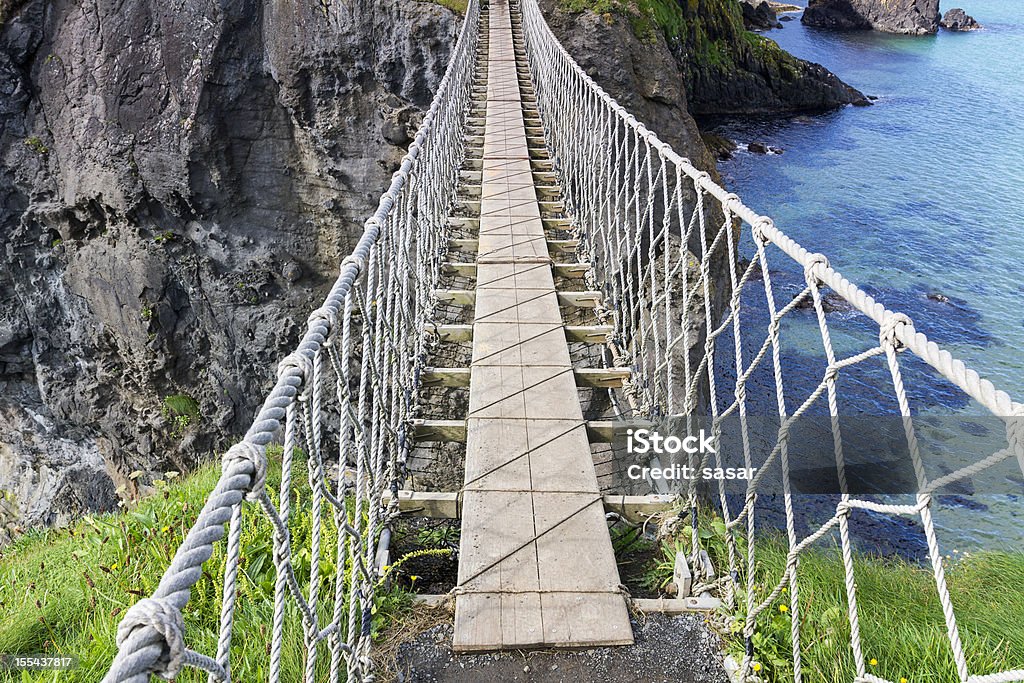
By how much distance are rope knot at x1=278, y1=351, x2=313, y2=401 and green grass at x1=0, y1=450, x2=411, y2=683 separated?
35.6 inches

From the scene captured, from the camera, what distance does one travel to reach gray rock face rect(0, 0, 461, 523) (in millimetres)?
12281

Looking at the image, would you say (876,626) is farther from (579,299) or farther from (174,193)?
(174,193)

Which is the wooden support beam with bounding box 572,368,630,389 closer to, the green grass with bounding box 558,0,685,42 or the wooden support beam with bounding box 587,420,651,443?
the wooden support beam with bounding box 587,420,651,443

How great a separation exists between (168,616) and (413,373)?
2.61 m

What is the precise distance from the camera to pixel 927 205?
66.7 ft

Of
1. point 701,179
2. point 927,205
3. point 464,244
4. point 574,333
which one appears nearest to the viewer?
point 701,179

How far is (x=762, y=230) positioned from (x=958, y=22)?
52.4m

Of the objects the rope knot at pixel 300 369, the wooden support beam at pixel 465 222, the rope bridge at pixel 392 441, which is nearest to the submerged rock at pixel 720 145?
the rope bridge at pixel 392 441

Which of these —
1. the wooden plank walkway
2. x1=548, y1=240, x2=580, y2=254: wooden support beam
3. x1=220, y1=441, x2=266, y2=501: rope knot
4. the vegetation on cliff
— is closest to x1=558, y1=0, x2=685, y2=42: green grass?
x1=548, y1=240, x2=580, y2=254: wooden support beam

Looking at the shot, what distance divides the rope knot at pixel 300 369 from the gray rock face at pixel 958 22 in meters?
53.3

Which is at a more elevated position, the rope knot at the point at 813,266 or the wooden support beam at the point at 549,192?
the rope knot at the point at 813,266

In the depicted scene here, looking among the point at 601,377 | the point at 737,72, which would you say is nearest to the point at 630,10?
the point at 601,377

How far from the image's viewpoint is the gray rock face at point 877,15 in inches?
1623

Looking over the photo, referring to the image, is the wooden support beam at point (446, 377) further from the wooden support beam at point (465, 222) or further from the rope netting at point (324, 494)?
the wooden support beam at point (465, 222)
